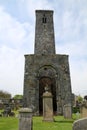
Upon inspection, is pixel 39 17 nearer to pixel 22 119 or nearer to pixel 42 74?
pixel 42 74

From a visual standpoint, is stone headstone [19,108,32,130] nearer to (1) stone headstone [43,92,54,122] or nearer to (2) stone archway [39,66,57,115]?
(1) stone headstone [43,92,54,122]

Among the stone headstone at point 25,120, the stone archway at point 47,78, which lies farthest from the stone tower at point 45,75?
the stone headstone at point 25,120

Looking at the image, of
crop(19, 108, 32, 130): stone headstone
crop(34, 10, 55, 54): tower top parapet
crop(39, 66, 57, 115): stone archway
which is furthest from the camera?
crop(34, 10, 55, 54): tower top parapet

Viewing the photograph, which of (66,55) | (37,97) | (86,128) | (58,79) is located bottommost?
(86,128)

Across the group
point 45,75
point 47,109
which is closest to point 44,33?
point 45,75

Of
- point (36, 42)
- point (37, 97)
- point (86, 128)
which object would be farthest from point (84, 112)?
point (36, 42)

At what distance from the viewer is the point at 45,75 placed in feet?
99.0

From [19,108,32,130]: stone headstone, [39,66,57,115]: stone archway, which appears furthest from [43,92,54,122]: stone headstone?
[39,66,57,115]: stone archway

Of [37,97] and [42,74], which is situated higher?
[42,74]

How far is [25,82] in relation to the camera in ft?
95.8

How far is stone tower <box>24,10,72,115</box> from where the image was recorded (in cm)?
2883

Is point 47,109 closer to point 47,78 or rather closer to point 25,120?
point 25,120

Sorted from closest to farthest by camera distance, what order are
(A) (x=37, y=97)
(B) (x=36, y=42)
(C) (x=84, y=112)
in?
(C) (x=84, y=112)
(A) (x=37, y=97)
(B) (x=36, y=42)

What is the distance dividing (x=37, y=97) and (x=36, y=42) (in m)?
6.62
